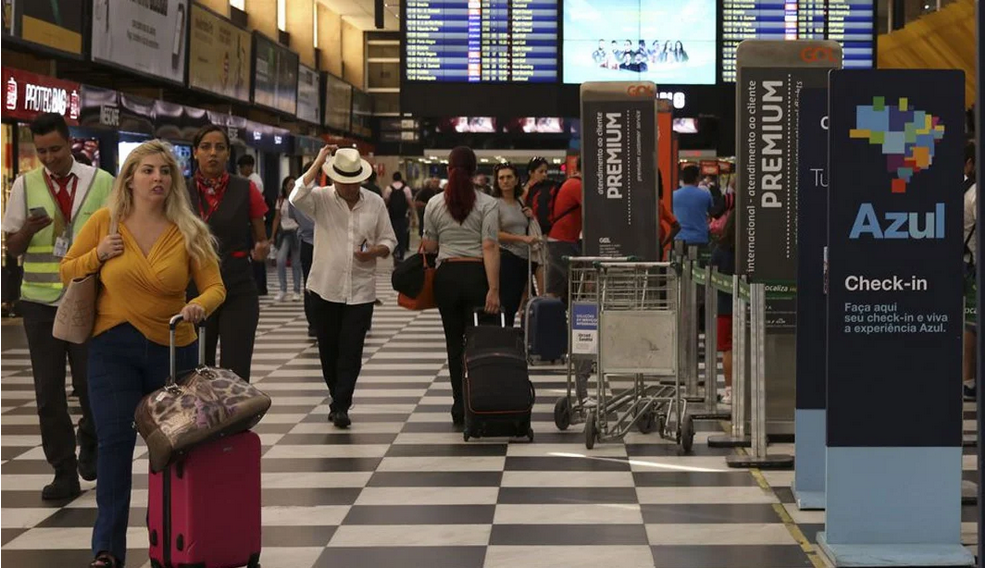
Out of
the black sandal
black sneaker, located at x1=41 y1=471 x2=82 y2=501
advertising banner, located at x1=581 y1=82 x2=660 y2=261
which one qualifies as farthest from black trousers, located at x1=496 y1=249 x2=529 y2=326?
the black sandal

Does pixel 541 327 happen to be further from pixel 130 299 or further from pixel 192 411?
pixel 192 411

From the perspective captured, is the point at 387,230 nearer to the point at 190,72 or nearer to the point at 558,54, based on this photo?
the point at 558,54

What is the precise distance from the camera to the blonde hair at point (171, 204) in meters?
5.64

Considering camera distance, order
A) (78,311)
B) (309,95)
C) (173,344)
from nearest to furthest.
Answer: (173,344)
(78,311)
(309,95)

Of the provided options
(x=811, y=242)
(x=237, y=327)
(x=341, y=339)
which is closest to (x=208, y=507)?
(x=237, y=327)

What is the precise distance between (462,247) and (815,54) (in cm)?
233

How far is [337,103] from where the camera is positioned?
1545 inches

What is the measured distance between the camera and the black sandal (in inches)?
218

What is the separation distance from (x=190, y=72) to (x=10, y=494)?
1630 cm

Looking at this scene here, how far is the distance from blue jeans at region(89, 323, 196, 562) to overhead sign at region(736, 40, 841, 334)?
419 centimetres

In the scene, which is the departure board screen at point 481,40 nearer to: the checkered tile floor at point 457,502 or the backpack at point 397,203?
the checkered tile floor at point 457,502

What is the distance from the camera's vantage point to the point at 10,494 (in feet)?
24.1

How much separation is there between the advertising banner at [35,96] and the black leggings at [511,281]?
5.24m

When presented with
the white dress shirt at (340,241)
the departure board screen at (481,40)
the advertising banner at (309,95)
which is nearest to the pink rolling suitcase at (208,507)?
the white dress shirt at (340,241)
